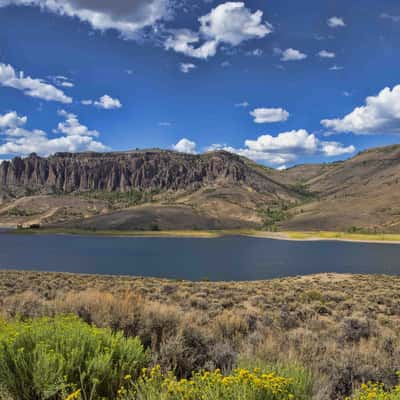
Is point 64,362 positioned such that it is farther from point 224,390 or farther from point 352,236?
point 352,236

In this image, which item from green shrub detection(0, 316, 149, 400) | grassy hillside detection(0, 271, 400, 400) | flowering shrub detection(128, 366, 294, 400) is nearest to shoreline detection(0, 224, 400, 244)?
grassy hillside detection(0, 271, 400, 400)

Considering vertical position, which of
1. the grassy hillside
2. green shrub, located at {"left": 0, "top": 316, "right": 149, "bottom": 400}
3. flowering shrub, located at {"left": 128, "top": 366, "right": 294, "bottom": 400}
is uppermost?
flowering shrub, located at {"left": 128, "top": 366, "right": 294, "bottom": 400}

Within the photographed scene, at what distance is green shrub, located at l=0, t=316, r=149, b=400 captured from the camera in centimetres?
346

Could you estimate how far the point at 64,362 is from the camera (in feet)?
11.6

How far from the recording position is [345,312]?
1232cm

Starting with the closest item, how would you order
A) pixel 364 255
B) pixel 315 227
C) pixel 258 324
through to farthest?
1. pixel 258 324
2. pixel 364 255
3. pixel 315 227

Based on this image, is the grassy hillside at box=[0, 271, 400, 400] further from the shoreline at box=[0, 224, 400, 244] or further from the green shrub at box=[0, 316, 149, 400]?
the shoreline at box=[0, 224, 400, 244]

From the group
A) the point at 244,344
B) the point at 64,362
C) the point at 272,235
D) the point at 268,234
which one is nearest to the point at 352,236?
the point at 272,235

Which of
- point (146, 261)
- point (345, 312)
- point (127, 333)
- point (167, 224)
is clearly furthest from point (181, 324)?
point (167, 224)

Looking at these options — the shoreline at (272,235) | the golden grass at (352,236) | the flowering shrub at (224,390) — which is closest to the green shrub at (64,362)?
the flowering shrub at (224,390)

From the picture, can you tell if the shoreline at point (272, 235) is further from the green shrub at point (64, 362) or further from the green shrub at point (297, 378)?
the green shrub at point (64, 362)

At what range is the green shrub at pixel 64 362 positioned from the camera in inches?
136

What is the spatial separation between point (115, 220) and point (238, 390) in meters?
181

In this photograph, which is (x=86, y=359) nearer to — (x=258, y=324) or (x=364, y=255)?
(x=258, y=324)
